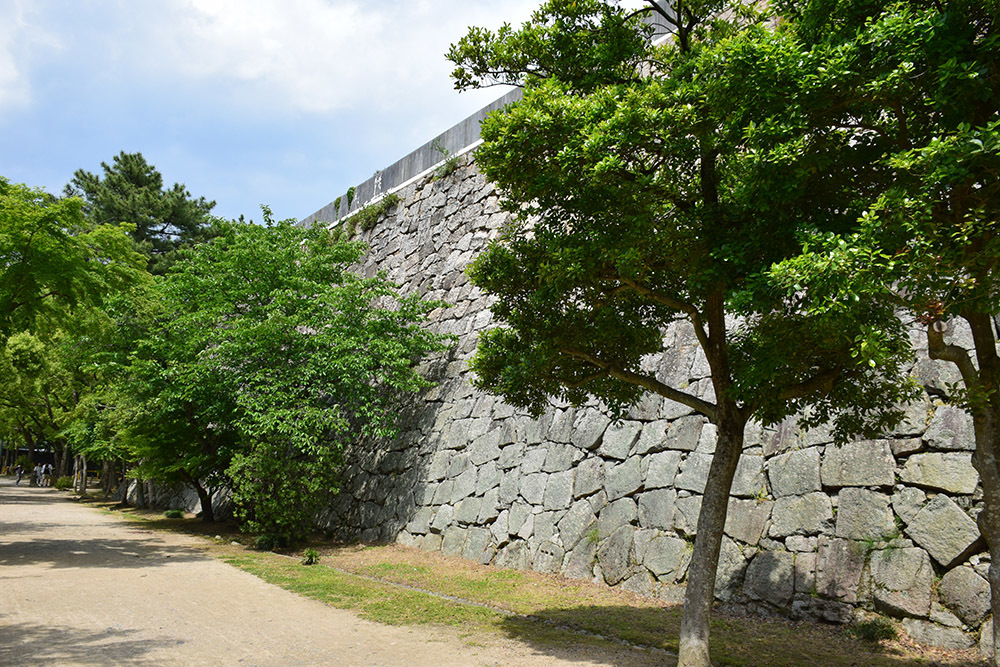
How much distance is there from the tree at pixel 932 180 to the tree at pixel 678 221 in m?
0.21

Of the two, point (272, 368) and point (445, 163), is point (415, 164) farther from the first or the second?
point (272, 368)

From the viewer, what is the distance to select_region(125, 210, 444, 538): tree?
1339 cm

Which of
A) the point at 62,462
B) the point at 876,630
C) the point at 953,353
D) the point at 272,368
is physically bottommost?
the point at 62,462

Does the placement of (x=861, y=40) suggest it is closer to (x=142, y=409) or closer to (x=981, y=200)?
(x=981, y=200)

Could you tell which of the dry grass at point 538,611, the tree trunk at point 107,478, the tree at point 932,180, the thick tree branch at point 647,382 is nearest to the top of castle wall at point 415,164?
the thick tree branch at point 647,382

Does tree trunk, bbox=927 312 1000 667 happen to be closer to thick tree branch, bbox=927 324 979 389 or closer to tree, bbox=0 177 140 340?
thick tree branch, bbox=927 324 979 389

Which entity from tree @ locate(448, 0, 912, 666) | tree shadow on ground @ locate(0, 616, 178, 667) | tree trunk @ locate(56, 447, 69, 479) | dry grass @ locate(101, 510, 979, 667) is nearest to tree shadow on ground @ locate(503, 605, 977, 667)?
dry grass @ locate(101, 510, 979, 667)

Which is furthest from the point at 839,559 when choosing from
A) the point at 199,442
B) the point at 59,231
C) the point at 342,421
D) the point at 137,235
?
the point at 137,235

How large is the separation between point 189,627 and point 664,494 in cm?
582

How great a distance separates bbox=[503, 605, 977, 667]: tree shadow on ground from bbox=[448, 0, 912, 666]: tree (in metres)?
0.95

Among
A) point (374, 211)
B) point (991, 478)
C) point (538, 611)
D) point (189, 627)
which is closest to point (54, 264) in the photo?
point (189, 627)

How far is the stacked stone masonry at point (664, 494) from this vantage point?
659cm

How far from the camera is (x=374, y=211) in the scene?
763 inches

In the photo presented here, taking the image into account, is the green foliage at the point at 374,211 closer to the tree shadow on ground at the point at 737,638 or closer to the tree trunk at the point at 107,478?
the tree shadow on ground at the point at 737,638
